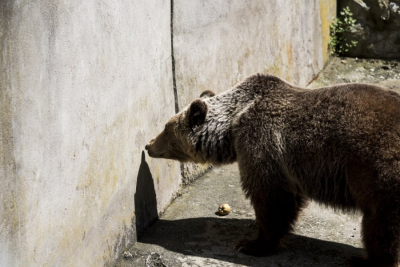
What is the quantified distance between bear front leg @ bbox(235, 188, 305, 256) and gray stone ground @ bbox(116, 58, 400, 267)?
9 cm

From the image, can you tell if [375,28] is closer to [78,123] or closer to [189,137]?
[189,137]

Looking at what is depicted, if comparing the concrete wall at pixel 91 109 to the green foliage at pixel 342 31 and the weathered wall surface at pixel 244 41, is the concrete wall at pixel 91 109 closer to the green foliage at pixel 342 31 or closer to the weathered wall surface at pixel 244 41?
the weathered wall surface at pixel 244 41

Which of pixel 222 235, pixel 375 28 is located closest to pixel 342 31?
pixel 375 28

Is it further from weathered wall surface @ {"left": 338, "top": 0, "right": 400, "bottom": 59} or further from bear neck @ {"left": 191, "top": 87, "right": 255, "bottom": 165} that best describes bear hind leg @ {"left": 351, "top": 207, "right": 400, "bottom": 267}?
weathered wall surface @ {"left": 338, "top": 0, "right": 400, "bottom": 59}

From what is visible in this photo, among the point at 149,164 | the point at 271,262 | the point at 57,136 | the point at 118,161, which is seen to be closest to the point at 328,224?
the point at 271,262

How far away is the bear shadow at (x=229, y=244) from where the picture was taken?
511cm

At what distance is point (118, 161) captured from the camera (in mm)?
4969

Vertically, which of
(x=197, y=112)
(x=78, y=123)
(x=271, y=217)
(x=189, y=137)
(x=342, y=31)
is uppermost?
(x=342, y=31)

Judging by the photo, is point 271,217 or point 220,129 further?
point 220,129

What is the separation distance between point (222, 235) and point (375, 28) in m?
6.02

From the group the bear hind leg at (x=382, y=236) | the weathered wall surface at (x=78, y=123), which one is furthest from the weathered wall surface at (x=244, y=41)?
the bear hind leg at (x=382, y=236)

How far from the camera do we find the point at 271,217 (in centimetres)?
507

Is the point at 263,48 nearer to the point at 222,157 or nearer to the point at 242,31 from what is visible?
the point at 242,31

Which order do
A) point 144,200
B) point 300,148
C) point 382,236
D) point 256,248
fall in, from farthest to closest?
point 144,200, point 256,248, point 300,148, point 382,236
